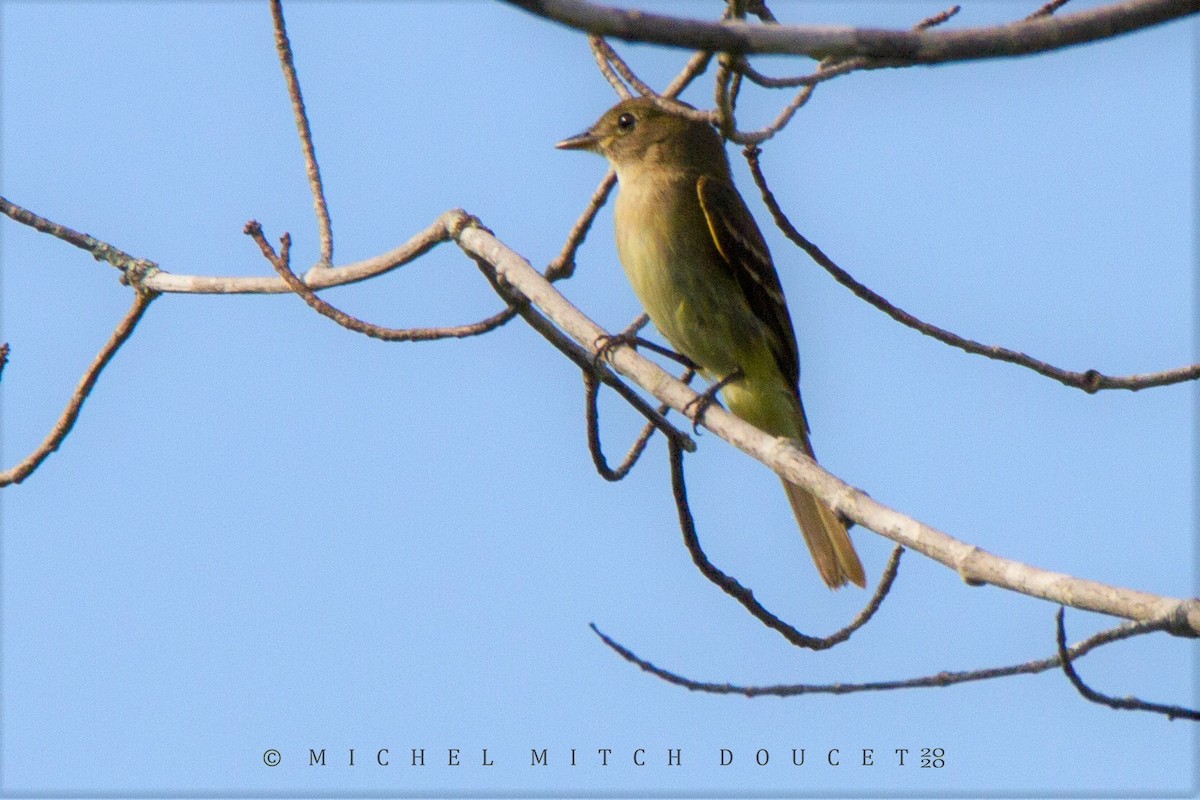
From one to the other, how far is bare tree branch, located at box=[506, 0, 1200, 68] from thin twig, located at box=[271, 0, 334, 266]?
273cm

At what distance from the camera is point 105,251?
18.1ft

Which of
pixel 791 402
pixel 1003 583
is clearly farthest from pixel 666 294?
pixel 1003 583

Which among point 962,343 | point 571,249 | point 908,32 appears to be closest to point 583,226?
point 571,249

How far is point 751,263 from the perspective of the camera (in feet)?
22.5

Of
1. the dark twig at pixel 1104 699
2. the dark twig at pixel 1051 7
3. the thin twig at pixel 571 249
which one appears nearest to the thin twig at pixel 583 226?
the thin twig at pixel 571 249

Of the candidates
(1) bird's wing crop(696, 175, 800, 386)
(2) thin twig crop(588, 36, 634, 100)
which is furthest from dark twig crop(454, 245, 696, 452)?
(1) bird's wing crop(696, 175, 800, 386)

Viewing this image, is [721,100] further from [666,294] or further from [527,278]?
[666,294]

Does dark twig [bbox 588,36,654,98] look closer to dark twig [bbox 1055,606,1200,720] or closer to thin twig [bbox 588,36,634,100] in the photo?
thin twig [bbox 588,36,634,100]

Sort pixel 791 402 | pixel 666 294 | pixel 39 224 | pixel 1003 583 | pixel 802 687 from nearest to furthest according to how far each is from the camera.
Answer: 1. pixel 1003 583
2. pixel 802 687
3. pixel 39 224
4. pixel 666 294
5. pixel 791 402

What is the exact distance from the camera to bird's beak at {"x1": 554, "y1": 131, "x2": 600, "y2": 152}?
7434 mm

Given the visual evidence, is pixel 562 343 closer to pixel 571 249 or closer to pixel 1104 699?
pixel 571 249

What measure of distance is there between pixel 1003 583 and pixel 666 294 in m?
3.74

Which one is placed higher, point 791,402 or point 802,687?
point 791,402

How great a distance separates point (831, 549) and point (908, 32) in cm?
439
